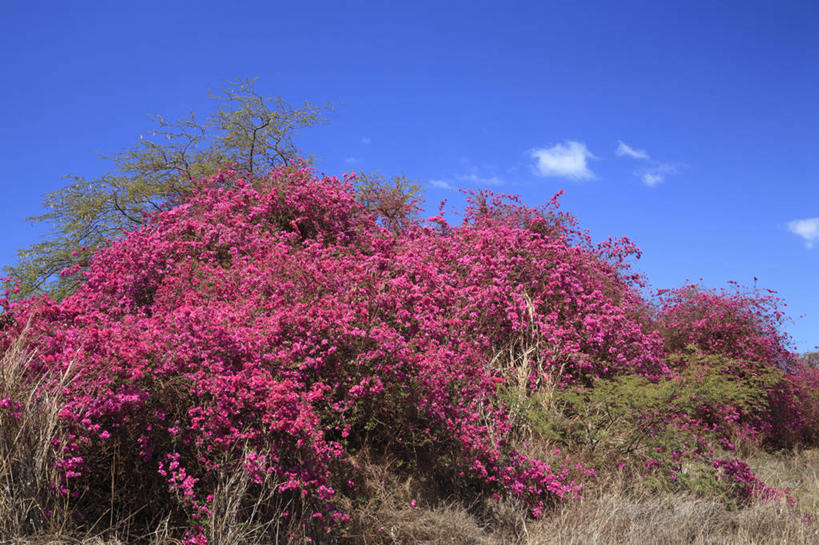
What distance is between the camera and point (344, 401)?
20.1 ft

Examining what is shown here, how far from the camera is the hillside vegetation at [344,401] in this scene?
203 inches

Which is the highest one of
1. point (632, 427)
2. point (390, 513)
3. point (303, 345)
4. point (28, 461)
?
point (303, 345)

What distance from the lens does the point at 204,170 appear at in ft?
56.0

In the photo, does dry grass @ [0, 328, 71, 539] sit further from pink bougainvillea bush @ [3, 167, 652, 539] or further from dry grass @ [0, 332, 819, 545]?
pink bougainvillea bush @ [3, 167, 652, 539]

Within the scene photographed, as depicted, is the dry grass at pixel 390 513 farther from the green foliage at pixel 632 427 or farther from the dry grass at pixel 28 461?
the green foliage at pixel 632 427

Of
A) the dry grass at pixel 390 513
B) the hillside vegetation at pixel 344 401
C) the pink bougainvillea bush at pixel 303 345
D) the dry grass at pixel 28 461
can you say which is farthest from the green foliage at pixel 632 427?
the dry grass at pixel 28 461

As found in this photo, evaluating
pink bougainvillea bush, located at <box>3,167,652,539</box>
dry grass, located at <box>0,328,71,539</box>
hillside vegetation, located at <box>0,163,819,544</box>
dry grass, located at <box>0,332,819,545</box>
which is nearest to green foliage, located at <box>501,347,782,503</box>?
hillside vegetation, located at <box>0,163,819,544</box>

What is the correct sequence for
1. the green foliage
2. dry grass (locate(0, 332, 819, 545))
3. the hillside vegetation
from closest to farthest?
dry grass (locate(0, 332, 819, 545)), the hillside vegetation, the green foliage

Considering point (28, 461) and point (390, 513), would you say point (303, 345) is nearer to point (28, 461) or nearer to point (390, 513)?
point (390, 513)

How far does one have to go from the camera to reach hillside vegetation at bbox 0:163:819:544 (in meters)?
5.14

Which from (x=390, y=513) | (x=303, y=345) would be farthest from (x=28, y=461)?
(x=390, y=513)

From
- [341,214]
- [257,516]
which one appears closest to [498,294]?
[341,214]

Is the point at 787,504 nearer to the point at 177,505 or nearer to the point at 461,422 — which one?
the point at 461,422

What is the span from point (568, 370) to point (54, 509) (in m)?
7.14
